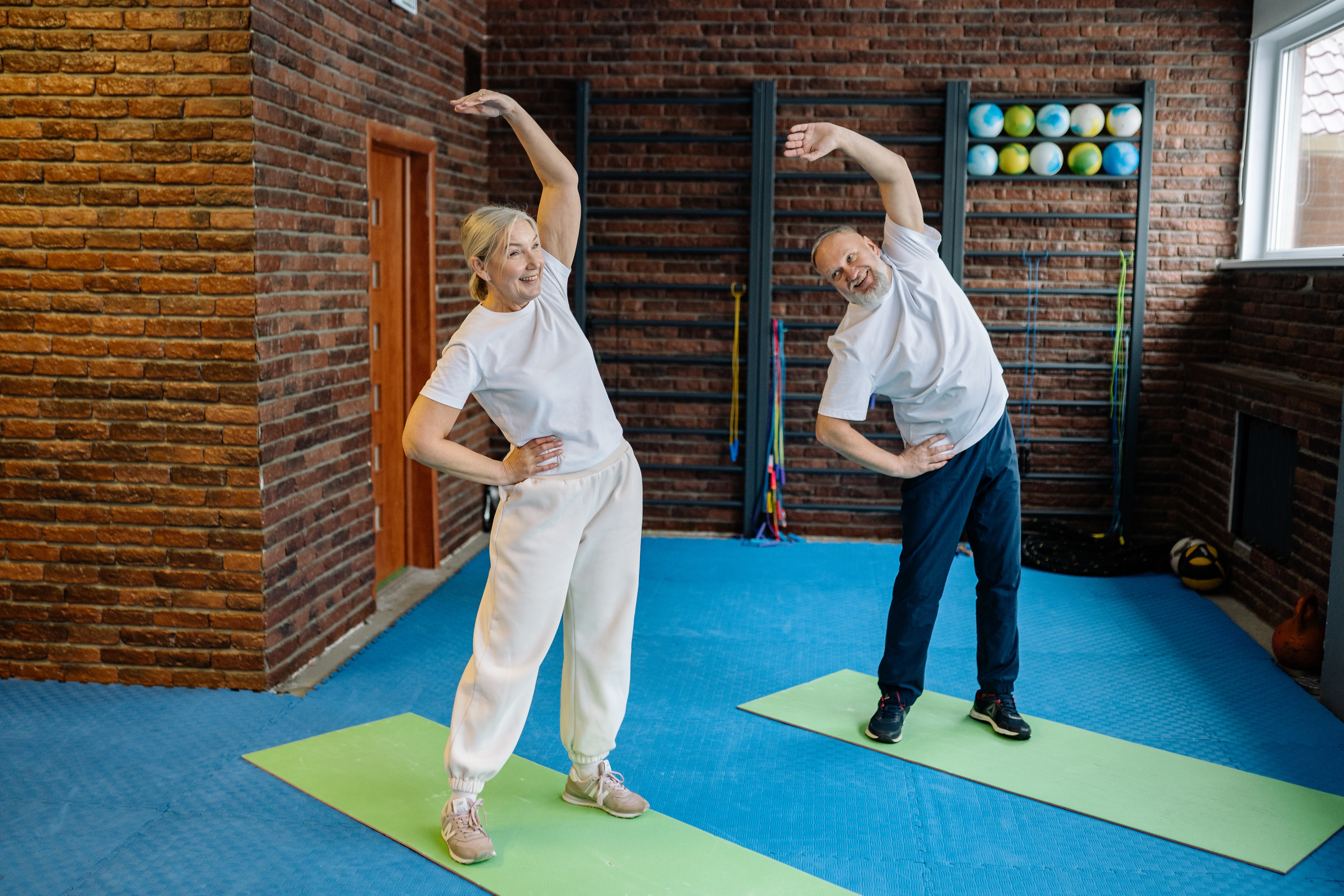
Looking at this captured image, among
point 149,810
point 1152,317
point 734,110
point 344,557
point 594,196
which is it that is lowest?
point 149,810

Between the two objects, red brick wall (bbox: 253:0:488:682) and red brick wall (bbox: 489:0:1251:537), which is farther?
red brick wall (bbox: 489:0:1251:537)

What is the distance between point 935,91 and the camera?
601cm

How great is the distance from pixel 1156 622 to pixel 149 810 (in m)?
3.80

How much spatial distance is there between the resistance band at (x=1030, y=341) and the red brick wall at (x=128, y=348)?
4.09m

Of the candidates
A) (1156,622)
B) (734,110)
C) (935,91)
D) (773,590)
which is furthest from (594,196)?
(1156,622)

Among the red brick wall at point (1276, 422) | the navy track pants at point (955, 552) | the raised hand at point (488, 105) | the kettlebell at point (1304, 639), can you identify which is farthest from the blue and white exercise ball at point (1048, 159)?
the raised hand at point (488, 105)

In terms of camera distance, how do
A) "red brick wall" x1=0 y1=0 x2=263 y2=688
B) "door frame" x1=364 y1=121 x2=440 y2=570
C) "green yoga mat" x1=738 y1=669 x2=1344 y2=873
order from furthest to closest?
1. "door frame" x1=364 y1=121 x2=440 y2=570
2. "red brick wall" x1=0 y1=0 x2=263 y2=688
3. "green yoga mat" x1=738 y1=669 x2=1344 y2=873

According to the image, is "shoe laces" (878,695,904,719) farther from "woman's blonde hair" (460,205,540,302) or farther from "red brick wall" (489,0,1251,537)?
"red brick wall" (489,0,1251,537)

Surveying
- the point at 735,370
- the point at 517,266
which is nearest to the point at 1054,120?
the point at 735,370

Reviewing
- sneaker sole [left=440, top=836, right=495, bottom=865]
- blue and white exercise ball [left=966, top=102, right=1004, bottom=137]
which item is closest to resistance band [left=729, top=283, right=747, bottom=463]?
blue and white exercise ball [left=966, top=102, right=1004, bottom=137]

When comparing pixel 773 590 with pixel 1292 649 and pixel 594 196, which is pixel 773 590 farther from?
pixel 594 196

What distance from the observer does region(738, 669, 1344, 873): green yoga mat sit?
9.14 ft

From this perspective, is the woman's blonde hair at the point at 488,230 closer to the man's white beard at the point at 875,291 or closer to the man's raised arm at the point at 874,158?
the man's raised arm at the point at 874,158

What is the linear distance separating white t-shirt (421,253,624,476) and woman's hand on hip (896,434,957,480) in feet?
3.08
